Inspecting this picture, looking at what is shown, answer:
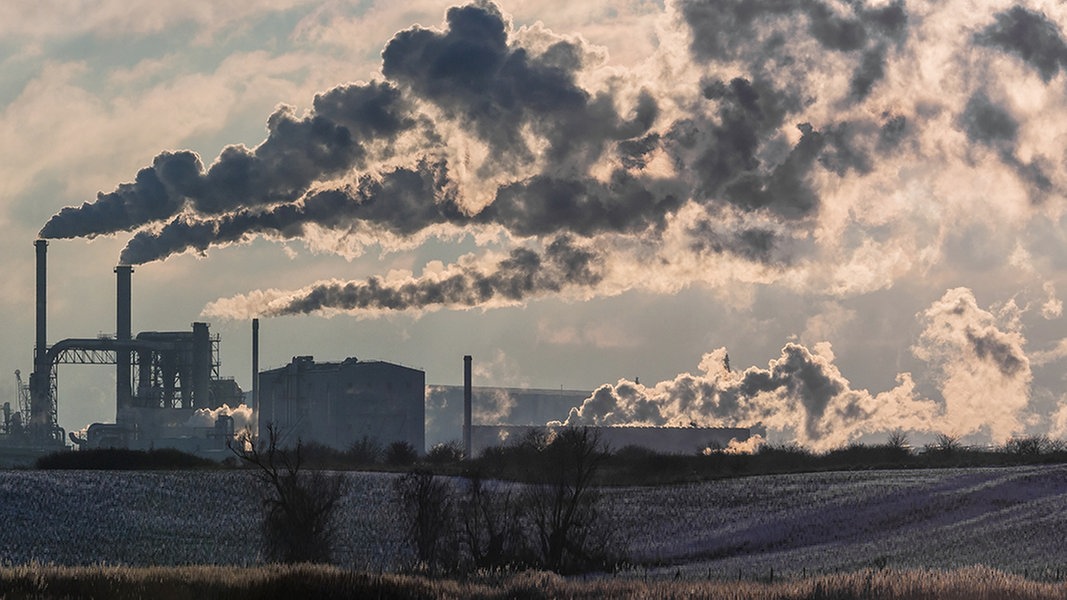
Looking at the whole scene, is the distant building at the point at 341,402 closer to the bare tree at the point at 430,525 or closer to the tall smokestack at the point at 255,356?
the tall smokestack at the point at 255,356

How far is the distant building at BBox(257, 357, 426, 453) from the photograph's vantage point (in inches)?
6383

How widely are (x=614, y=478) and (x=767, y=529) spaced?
27689 millimetres

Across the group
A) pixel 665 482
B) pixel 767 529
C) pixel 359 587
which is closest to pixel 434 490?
pixel 767 529

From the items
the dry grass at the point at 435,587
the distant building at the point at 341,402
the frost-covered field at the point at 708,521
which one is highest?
the distant building at the point at 341,402

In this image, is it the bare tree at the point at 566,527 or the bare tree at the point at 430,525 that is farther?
the bare tree at the point at 566,527

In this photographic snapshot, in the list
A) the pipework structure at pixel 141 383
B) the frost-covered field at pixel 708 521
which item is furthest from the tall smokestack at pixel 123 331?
the frost-covered field at pixel 708 521

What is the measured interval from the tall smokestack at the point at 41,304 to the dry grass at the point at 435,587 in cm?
11894

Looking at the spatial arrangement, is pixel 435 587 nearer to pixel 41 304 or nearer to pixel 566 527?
pixel 566 527

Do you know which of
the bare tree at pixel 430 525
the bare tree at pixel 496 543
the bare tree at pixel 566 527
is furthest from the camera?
the bare tree at pixel 566 527

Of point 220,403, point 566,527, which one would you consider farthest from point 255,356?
point 566,527

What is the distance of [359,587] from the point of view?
2689cm

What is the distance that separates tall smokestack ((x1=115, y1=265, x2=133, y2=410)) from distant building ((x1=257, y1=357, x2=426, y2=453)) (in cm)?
1415

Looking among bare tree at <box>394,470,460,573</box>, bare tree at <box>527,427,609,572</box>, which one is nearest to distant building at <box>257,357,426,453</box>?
bare tree at <box>527,427,609,572</box>

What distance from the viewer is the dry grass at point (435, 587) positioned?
84.7ft
